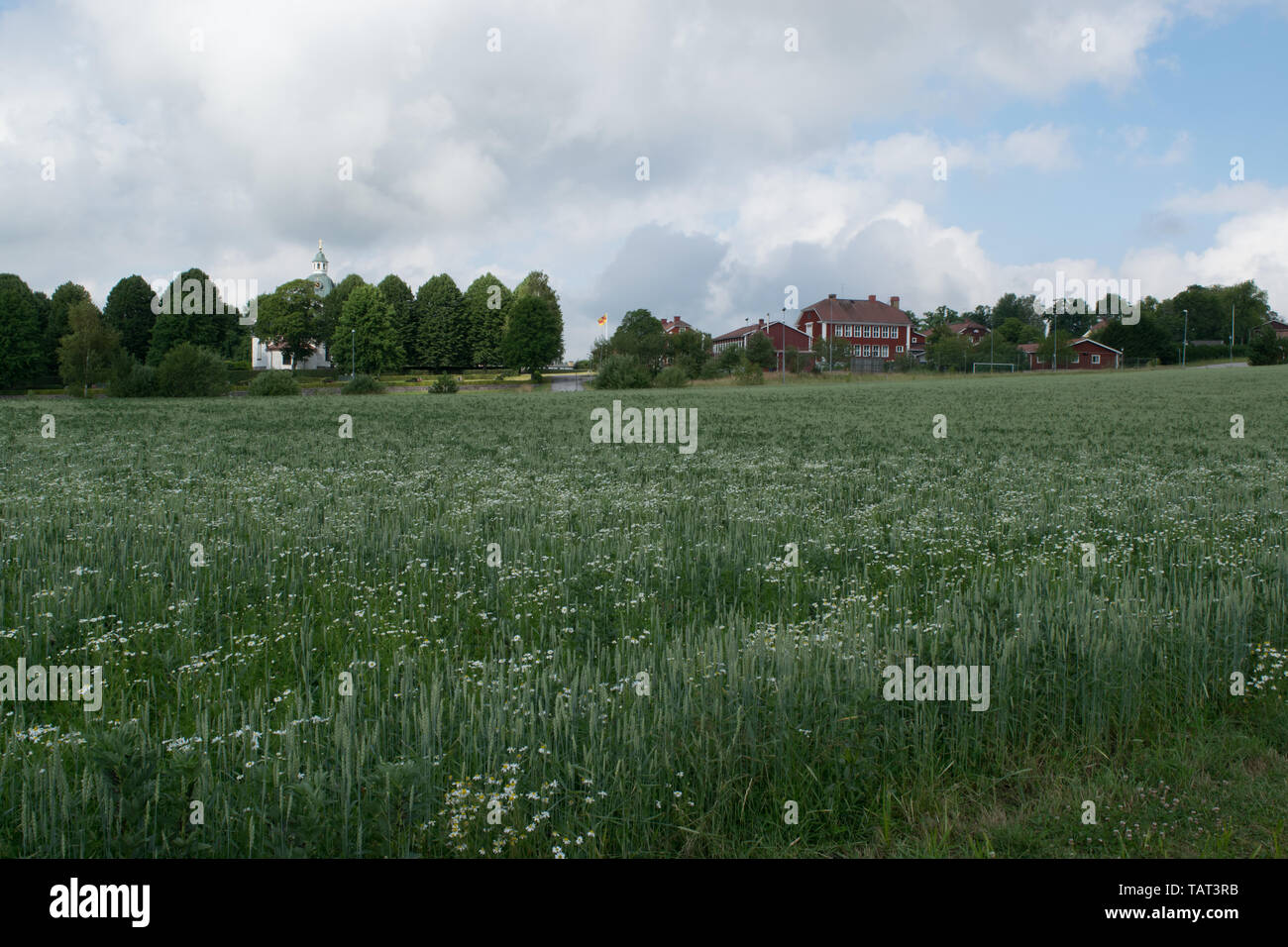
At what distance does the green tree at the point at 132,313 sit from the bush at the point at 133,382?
2154 inches

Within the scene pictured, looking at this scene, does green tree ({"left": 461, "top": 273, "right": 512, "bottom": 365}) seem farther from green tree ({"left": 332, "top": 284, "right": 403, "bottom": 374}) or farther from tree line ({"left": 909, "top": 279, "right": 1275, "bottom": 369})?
tree line ({"left": 909, "top": 279, "right": 1275, "bottom": 369})

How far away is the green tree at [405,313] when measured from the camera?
115 m

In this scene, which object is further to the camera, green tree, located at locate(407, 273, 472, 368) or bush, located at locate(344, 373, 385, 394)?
green tree, located at locate(407, 273, 472, 368)

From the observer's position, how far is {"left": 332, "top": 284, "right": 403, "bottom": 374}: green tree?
103500mm

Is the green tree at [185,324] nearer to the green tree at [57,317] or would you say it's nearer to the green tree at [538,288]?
the green tree at [57,317]

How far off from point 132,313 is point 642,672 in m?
126

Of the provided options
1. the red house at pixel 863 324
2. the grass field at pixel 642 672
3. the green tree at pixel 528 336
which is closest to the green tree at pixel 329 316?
the green tree at pixel 528 336

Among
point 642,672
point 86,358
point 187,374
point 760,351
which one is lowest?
point 642,672

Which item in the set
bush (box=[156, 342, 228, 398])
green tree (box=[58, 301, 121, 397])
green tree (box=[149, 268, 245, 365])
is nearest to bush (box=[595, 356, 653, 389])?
bush (box=[156, 342, 228, 398])

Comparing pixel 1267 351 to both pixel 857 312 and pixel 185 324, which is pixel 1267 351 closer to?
pixel 857 312

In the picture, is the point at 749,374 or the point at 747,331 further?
the point at 747,331

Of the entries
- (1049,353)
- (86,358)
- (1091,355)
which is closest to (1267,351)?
(1049,353)

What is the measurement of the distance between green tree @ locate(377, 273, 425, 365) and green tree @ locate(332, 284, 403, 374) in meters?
9.15

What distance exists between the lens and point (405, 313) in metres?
116
